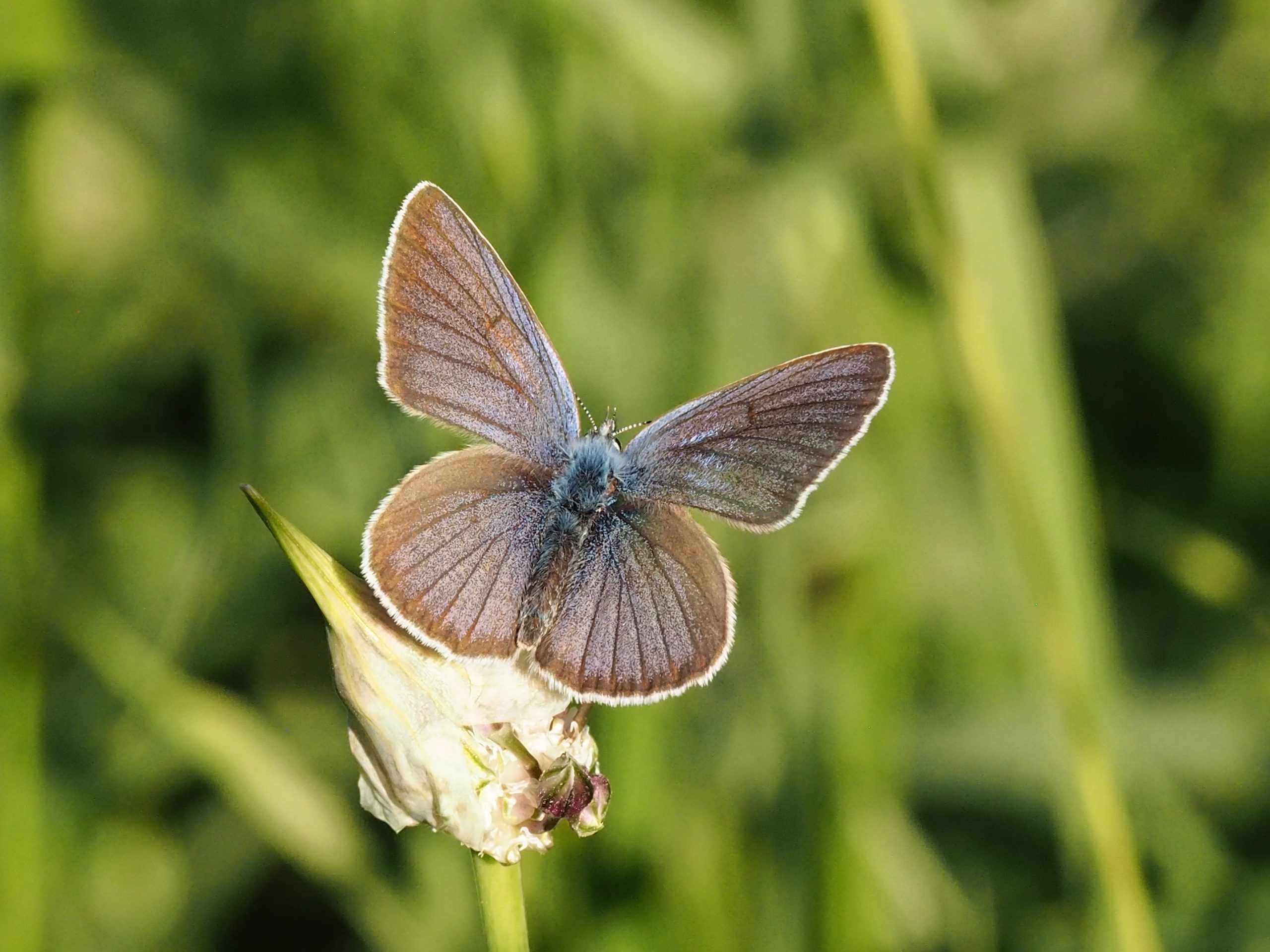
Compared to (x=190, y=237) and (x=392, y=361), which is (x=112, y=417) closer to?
(x=190, y=237)

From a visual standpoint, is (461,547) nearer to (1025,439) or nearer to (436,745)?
(436,745)

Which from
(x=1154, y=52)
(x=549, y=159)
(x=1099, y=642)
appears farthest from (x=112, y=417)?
(x=1154, y=52)

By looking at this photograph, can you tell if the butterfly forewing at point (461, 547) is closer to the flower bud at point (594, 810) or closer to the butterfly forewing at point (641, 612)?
the butterfly forewing at point (641, 612)

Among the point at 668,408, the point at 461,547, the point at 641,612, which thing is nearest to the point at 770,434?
the point at 641,612

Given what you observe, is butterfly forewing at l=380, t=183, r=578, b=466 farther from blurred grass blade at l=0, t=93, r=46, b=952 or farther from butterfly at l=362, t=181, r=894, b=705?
blurred grass blade at l=0, t=93, r=46, b=952

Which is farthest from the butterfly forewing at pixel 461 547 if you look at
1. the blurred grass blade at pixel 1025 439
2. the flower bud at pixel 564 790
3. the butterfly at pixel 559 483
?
the blurred grass blade at pixel 1025 439

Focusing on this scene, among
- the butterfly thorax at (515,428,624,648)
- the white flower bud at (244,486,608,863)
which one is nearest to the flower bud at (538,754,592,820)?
the white flower bud at (244,486,608,863)
